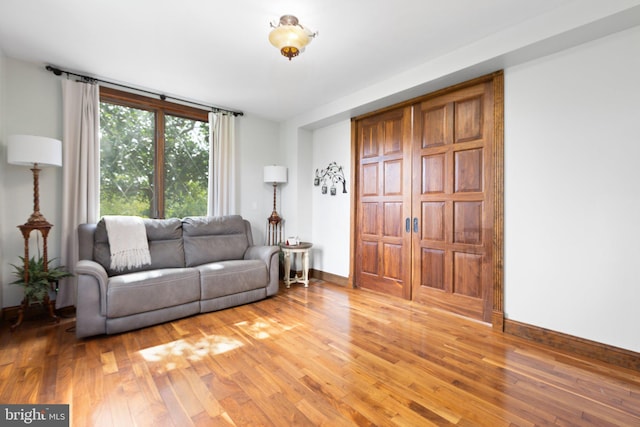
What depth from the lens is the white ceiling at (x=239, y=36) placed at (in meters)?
2.19

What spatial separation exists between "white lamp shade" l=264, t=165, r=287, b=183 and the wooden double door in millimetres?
1249

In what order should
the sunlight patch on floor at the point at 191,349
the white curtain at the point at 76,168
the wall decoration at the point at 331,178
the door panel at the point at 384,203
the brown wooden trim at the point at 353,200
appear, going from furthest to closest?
the wall decoration at the point at 331,178, the brown wooden trim at the point at 353,200, the door panel at the point at 384,203, the white curtain at the point at 76,168, the sunlight patch on floor at the point at 191,349

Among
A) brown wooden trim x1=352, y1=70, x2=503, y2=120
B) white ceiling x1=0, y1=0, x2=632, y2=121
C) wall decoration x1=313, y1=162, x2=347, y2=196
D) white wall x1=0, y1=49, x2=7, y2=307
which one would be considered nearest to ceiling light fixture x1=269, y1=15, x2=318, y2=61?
white ceiling x1=0, y1=0, x2=632, y2=121

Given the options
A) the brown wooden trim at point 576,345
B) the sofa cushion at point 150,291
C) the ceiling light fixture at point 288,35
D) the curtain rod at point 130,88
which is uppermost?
the curtain rod at point 130,88

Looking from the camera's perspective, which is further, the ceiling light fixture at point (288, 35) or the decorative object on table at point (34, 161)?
the decorative object on table at point (34, 161)

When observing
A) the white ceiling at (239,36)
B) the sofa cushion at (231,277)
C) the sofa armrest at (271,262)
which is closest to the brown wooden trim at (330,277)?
the sofa armrest at (271,262)

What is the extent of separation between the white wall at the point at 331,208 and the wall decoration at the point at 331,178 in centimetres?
6

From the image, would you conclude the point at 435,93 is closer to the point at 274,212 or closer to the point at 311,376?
the point at 274,212

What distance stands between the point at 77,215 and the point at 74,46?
1720mm

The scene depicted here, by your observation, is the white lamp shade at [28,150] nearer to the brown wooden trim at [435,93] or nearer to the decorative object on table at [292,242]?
the decorative object on table at [292,242]

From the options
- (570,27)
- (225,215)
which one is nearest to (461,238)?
(570,27)

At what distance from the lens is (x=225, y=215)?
4246 mm

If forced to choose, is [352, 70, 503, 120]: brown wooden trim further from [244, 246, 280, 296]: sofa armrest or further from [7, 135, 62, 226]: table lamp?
[7, 135, 62, 226]: table lamp

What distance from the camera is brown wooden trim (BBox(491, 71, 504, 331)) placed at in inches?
108
